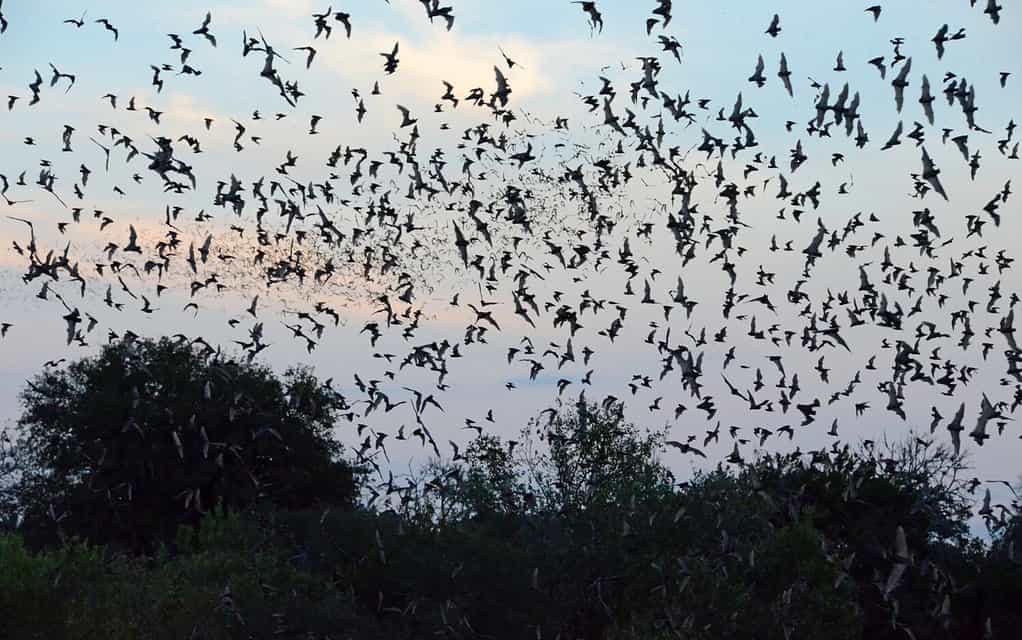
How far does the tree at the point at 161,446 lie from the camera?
79.1 meters

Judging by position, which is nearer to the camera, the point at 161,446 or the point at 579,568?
the point at 579,568

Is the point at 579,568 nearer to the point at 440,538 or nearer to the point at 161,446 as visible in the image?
the point at 440,538

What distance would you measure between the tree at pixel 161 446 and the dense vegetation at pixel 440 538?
6.6 inches

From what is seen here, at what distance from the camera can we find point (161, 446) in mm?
80062

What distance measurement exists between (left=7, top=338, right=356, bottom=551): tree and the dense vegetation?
0.17m

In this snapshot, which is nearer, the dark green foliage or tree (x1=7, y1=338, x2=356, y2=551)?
the dark green foliage

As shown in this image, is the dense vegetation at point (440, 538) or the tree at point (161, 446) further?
the tree at point (161, 446)

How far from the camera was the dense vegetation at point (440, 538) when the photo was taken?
54094mm

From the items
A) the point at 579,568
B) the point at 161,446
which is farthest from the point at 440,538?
the point at 161,446

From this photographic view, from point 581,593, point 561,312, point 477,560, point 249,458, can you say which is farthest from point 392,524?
point 561,312

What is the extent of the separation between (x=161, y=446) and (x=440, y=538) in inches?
882

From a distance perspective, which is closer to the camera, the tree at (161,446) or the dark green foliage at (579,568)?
the dark green foliage at (579,568)

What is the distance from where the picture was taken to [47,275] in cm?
3722

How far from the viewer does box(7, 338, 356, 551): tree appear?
7912cm
